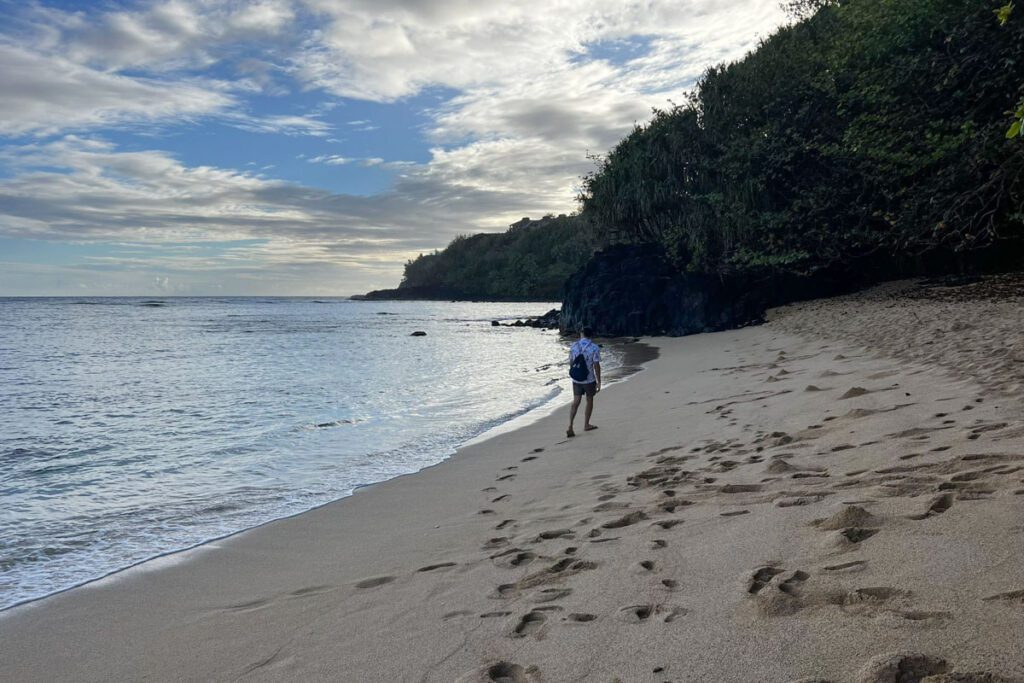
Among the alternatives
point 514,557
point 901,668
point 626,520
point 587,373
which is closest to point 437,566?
point 514,557

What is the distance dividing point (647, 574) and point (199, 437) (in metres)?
9.54

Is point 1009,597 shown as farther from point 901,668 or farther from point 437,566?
point 437,566

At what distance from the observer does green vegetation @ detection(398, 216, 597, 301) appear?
111 metres

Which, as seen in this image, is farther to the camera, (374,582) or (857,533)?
(374,582)

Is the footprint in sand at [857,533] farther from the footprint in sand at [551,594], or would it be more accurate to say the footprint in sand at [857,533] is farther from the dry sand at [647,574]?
the footprint in sand at [551,594]

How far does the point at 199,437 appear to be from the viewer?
36.0 ft

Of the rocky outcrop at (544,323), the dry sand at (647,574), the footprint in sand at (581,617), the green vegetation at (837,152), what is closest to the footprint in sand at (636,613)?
the dry sand at (647,574)

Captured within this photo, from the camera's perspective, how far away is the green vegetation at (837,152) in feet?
51.9

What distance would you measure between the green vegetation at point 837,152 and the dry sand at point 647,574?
11181 mm

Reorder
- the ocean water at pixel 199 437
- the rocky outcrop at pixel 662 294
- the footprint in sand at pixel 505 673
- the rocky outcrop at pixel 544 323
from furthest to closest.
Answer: the rocky outcrop at pixel 544 323 < the rocky outcrop at pixel 662 294 < the ocean water at pixel 199 437 < the footprint in sand at pixel 505 673

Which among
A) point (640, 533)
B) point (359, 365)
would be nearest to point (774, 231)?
point (359, 365)

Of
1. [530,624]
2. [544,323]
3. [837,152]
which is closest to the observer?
[530,624]

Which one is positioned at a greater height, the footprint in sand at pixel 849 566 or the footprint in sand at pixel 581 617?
the footprint in sand at pixel 849 566

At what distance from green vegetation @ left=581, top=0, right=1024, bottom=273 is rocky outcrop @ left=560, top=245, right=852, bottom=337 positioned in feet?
3.40
